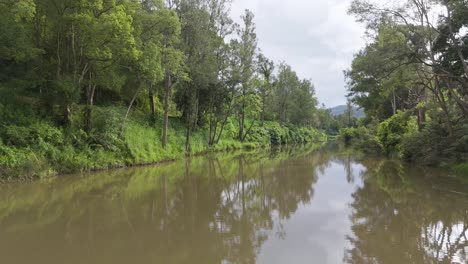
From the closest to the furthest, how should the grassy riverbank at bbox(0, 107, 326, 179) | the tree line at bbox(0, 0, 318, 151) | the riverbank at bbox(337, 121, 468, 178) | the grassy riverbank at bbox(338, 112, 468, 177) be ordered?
the grassy riverbank at bbox(0, 107, 326, 179) < the tree line at bbox(0, 0, 318, 151) < the grassy riverbank at bbox(338, 112, 468, 177) < the riverbank at bbox(337, 121, 468, 178)

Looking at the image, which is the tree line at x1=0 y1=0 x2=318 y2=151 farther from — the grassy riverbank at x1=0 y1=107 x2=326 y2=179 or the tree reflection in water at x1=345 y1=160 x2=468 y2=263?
the tree reflection in water at x1=345 y1=160 x2=468 y2=263

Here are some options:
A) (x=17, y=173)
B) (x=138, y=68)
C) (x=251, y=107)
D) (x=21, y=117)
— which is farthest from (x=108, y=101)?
(x=251, y=107)

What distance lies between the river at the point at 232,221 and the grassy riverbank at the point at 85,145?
0.99 meters

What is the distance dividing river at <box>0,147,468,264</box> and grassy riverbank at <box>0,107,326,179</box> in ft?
3.24

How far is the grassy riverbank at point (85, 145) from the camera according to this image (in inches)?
556

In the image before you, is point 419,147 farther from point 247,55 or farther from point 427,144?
point 247,55

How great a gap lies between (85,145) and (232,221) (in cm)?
1160

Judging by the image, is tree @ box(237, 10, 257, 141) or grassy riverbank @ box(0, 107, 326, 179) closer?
grassy riverbank @ box(0, 107, 326, 179)

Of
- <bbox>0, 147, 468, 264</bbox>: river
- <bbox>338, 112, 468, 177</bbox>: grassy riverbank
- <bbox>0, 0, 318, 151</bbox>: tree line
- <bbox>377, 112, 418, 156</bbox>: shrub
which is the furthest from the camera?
<bbox>377, 112, 418, 156</bbox>: shrub

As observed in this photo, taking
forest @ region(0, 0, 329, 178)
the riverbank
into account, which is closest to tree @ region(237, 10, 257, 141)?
forest @ region(0, 0, 329, 178)

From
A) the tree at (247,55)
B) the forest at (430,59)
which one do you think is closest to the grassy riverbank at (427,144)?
the forest at (430,59)

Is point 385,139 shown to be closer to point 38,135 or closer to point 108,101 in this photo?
point 108,101

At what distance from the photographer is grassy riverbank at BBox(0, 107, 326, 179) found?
14.1 metres

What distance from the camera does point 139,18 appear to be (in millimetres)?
18609
